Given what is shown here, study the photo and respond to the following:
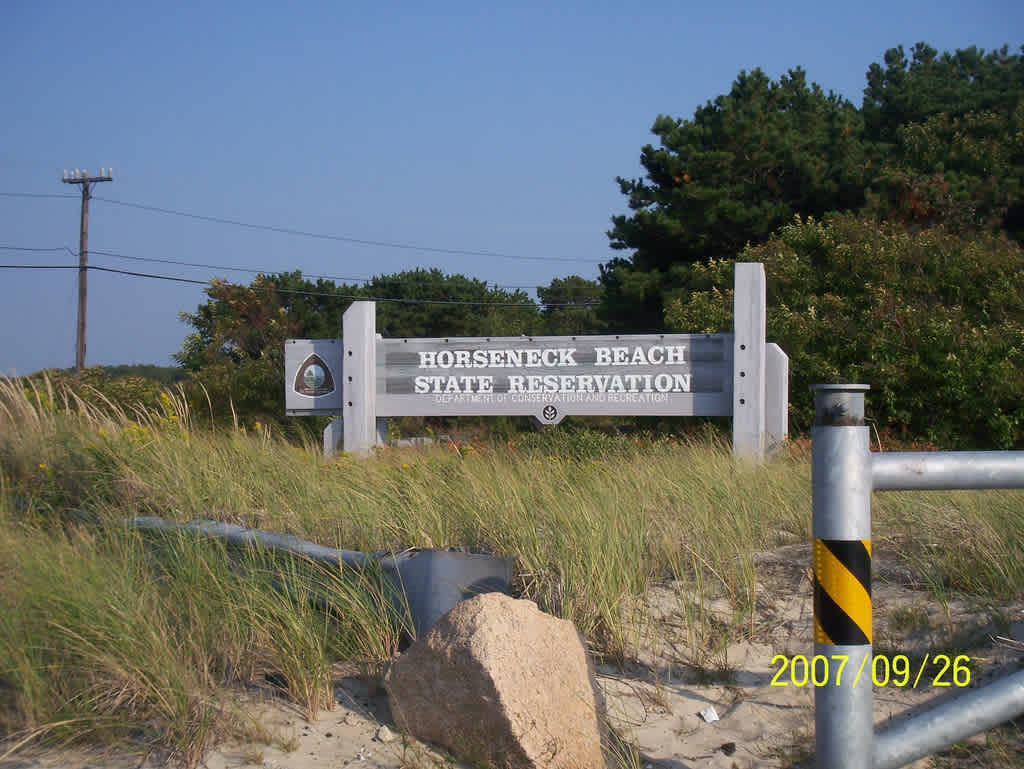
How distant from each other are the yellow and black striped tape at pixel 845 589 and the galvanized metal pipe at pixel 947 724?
0.30 meters

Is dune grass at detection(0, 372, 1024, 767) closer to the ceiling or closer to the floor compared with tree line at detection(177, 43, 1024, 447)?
closer to the floor

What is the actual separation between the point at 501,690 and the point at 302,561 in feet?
4.98

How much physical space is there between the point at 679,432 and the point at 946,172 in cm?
1375

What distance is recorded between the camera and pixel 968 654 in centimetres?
374

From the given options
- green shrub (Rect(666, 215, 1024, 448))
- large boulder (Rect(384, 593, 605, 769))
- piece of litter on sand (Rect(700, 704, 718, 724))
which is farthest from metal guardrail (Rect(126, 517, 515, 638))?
green shrub (Rect(666, 215, 1024, 448))

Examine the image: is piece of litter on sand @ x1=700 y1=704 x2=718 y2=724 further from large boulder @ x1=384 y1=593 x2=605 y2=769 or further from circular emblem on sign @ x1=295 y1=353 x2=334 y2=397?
circular emblem on sign @ x1=295 y1=353 x2=334 y2=397

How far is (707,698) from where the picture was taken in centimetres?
373

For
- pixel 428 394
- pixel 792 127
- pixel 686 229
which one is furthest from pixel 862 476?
pixel 792 127

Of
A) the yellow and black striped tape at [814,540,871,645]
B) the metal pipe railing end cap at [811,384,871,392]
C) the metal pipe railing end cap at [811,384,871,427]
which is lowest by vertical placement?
the yellow and black striped tape at [814,540,871,645]

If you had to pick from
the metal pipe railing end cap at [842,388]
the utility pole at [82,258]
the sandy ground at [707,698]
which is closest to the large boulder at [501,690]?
the sandy ground at [707,698]

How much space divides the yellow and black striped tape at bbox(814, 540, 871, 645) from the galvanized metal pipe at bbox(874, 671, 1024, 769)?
11.7 inches

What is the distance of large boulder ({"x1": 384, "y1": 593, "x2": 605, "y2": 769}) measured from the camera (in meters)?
3.14
